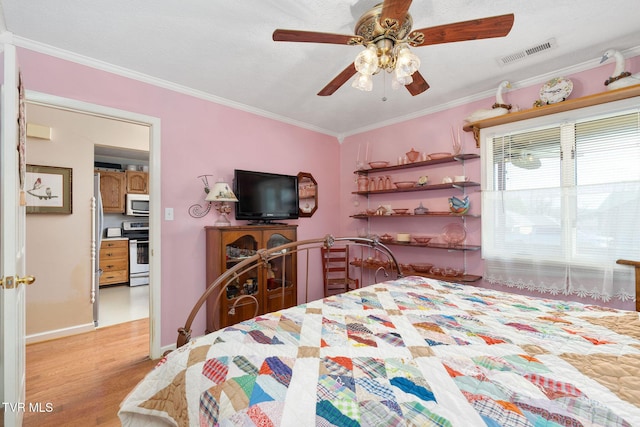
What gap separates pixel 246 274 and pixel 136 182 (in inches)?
148

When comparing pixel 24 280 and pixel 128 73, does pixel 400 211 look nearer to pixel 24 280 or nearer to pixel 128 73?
pixel 128 73

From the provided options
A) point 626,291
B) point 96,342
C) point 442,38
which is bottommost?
point 96,342

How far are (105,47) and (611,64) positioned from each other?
3.80 metres

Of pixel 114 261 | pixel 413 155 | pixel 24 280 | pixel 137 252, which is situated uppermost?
pixel 413 155

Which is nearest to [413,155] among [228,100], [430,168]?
[430,168]

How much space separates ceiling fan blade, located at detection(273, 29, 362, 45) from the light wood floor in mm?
2386

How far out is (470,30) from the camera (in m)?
1.35

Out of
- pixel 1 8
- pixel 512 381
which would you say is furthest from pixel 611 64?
pixel 1 8

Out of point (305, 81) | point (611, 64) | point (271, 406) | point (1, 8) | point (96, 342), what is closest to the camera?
point (271, 406)

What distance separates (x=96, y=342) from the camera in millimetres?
2844

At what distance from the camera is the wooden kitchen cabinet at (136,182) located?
17.1 feet

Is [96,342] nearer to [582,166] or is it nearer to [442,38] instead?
[442,38]

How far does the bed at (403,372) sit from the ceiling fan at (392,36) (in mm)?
1275

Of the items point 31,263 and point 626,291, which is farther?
point 31,263
